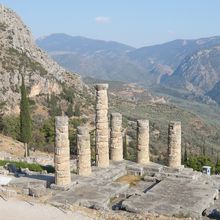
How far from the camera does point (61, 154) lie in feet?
80.4

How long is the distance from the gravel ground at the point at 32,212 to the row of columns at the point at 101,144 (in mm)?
5064

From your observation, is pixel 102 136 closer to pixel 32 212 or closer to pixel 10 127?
pixel 32 212

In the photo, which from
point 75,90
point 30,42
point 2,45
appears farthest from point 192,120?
point 2,45

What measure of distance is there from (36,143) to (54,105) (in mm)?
21954

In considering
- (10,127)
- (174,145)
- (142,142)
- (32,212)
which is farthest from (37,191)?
(10,127)

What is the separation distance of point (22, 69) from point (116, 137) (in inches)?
1845

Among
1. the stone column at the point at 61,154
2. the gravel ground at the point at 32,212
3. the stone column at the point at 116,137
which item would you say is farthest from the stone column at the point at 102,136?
the gravel ground at the point at 32,212

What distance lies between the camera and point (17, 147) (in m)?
48.2

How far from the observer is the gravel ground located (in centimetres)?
1775

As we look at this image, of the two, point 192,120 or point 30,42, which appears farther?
point 192,120

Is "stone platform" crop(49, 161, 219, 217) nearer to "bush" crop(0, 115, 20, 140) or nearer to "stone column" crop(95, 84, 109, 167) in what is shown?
"stone column" crop(95, 84, 109, 167)

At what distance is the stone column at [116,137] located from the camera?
96.3 feet

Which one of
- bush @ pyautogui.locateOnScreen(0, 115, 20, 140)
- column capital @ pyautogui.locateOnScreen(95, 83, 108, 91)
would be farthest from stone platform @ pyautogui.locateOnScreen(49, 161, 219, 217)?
bush @ pyautogui.locateOnScreen(0, 115, 20, 140)

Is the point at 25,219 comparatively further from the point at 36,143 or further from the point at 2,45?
the point at 2,45
